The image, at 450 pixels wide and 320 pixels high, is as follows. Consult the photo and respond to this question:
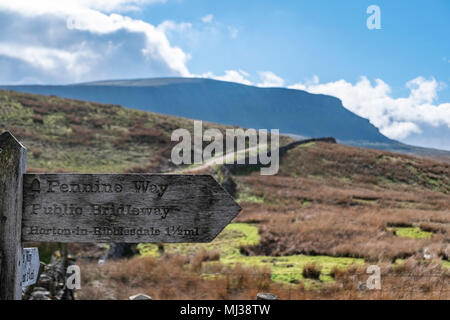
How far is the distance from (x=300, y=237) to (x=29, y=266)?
9.79 m

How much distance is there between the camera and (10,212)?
9.00 feet

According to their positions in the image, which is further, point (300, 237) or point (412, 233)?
point (412, 233)

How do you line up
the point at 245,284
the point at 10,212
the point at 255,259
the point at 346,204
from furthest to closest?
the point at 346,204 < the point at 255,259 < the point at 245,284 < the point at 10,212

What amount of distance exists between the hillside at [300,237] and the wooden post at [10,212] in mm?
4676

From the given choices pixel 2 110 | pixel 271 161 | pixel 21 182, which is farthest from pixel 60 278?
pixel 2 110

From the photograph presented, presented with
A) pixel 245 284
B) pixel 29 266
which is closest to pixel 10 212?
pixel 29 266

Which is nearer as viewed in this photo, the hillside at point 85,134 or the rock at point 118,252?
the rock at point 118,252

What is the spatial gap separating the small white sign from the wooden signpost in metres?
0.11

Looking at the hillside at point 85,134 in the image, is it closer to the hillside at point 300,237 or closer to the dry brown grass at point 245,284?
the hillside at point 300,237

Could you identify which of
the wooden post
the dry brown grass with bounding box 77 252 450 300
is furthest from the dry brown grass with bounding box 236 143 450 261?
the wooden post

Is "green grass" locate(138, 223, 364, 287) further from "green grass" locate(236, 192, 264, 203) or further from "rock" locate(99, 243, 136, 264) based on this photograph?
"green grass" locate(236, 192, 264, 203)

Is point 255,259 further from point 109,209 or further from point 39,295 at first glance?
point 109,209

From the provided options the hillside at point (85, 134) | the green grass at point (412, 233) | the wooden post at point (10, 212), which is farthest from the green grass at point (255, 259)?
the hillside at point (85, 134)

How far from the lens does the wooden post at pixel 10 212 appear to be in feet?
8.95
